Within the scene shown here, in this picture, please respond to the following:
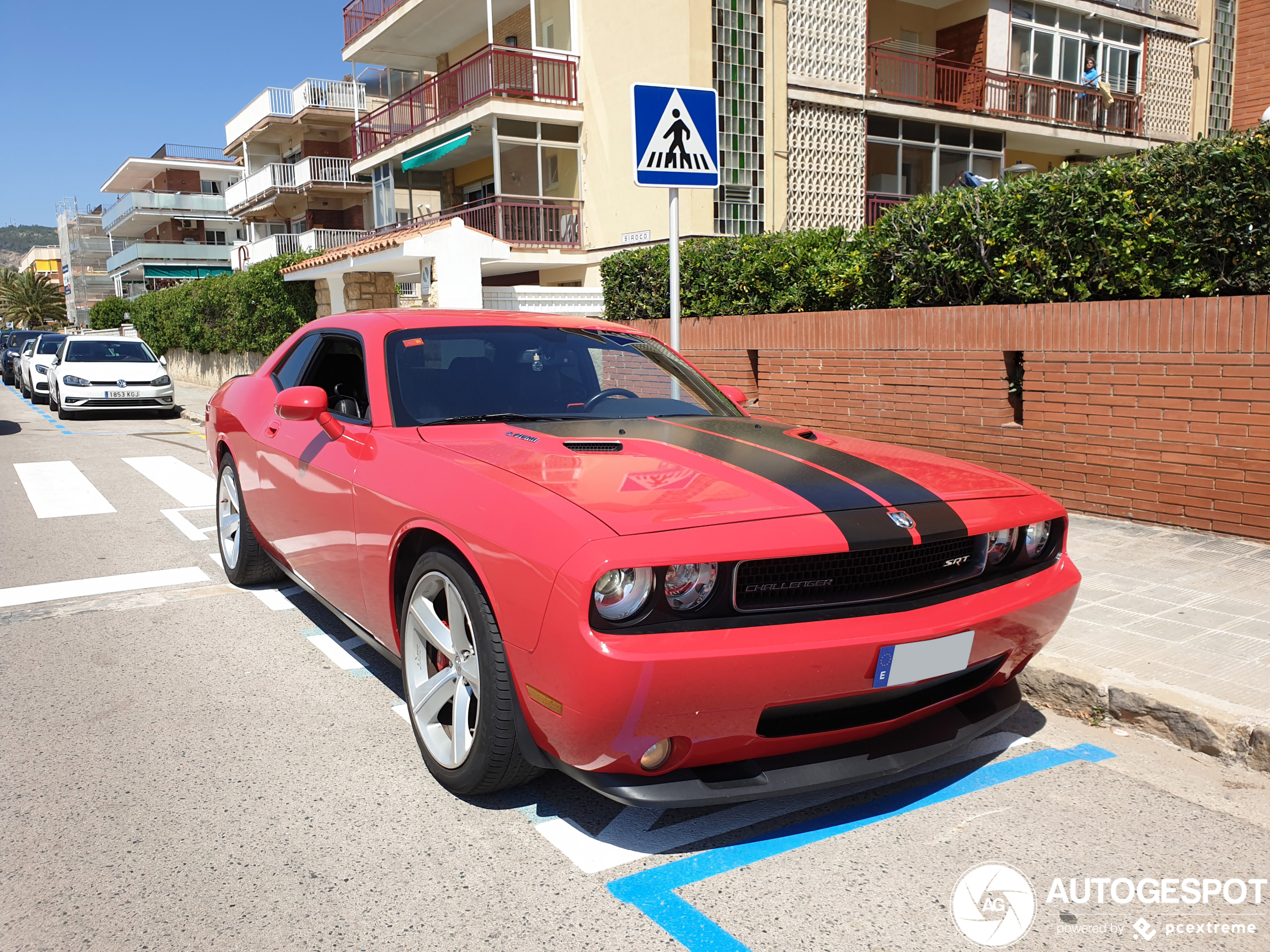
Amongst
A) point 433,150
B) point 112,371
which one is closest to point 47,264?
point 433,150

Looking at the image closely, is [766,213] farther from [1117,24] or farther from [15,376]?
[15,376]

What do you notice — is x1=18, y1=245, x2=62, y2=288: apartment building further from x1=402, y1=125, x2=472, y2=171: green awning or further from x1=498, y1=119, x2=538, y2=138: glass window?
x1=498, y1=119, x2=538, y2=138: glass window

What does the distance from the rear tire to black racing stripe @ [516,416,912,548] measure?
8.53 feet

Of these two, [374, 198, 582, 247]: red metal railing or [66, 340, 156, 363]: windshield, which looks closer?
[66, 340, 156, 363]: windshield

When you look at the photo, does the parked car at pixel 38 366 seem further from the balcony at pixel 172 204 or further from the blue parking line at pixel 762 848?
the balcony at pixel 172 204

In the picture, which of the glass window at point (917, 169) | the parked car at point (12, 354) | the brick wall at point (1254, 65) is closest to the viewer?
the brick wall at point (1254, 65)

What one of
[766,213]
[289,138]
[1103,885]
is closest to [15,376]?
[289,138]

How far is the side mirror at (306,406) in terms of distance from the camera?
4.04m

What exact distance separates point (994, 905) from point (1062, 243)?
5.58 metres

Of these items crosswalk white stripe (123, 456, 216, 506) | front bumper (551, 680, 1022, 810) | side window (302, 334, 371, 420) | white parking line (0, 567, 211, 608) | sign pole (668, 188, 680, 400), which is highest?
sign pole (668, 188, 680, 400)

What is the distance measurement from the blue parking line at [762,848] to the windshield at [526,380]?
5.92ft

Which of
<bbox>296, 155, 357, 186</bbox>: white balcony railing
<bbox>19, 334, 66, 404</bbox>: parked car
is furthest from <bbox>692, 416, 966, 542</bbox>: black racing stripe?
<bbox>296, 155, 357, 186</bbox>: white balcony railing

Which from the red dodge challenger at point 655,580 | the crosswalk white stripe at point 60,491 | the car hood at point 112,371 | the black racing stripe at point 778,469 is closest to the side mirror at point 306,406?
the red dodge challenger at point 655,580

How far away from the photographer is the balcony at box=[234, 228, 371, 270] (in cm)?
3422
